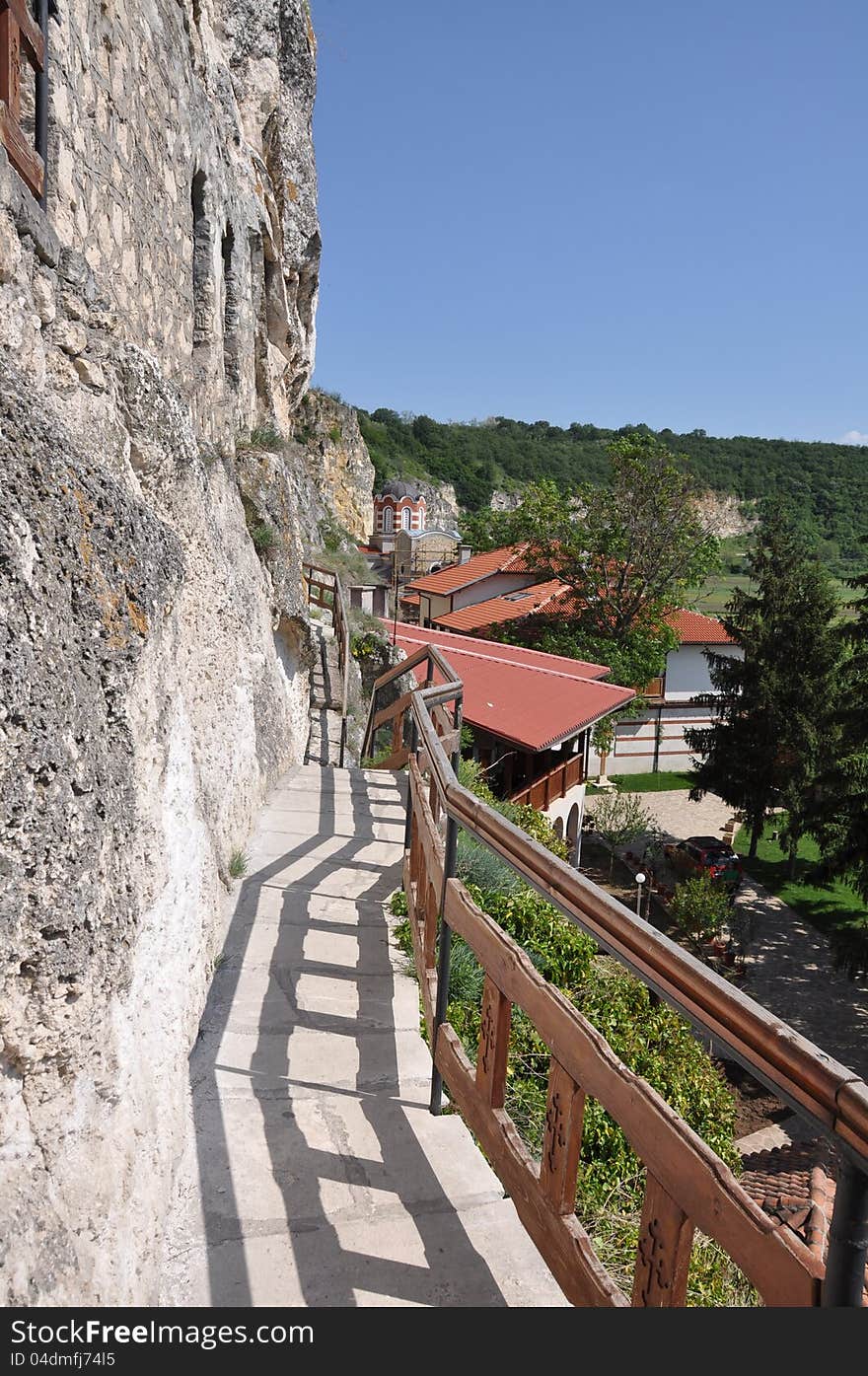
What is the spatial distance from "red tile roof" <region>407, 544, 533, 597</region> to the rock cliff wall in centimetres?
2416

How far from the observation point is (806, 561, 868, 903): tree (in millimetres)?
14664

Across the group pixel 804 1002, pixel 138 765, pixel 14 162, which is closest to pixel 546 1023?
pixel 138 765

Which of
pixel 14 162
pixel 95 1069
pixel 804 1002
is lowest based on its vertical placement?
pixel 804 1002

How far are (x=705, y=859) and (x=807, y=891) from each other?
2.82m

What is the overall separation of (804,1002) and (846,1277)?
15372mm

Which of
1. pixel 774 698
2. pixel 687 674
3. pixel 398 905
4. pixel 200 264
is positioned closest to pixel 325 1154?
pixel 398 905

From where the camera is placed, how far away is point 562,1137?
1765 millimetres

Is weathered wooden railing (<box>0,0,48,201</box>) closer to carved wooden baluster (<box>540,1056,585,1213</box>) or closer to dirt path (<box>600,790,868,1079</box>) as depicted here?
carved wooden baluster (<box>540,1056,585,1213</box>)

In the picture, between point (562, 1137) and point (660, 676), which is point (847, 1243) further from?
point (660, 676)

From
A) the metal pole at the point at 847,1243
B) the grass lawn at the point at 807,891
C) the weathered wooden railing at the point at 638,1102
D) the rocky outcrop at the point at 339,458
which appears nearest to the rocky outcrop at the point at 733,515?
the rocky outcrop at the point at 339,458

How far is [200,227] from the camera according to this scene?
27.9 ft

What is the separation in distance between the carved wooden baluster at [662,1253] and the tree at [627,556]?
22.2m

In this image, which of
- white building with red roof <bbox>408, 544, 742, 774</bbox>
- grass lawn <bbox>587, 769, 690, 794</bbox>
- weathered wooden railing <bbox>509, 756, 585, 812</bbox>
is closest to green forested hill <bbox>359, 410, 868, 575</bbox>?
white building with red roof <bbox>408, 544, 742, 774</bbox>
